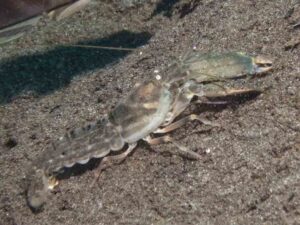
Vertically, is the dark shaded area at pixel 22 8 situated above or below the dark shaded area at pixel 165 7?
above

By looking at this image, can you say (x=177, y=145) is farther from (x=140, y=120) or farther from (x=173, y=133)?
(x=140, y=120)

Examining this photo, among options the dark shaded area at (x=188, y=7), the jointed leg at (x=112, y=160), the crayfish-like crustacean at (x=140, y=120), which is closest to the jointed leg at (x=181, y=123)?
the crayfish-like crustacean at (x=140, y=120)

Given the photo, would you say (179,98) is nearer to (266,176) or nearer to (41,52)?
(266,176)

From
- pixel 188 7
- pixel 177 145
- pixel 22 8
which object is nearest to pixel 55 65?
pixel 22 8

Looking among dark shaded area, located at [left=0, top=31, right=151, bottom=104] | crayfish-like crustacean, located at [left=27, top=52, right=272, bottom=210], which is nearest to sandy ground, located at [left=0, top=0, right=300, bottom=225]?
dark shaded area, located at [left=0, top=31, right=151, bottom=104]

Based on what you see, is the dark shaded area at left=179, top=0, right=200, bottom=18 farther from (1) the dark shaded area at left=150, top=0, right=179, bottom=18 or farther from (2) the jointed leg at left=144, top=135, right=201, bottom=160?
(2) the jointed leg at left=144, top=135, right=201, bottom=160

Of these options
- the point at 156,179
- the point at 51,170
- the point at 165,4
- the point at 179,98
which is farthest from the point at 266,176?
the point at 165,4

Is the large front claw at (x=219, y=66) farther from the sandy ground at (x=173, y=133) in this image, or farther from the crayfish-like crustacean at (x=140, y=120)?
the sandy ground at (x=173, y=133)
